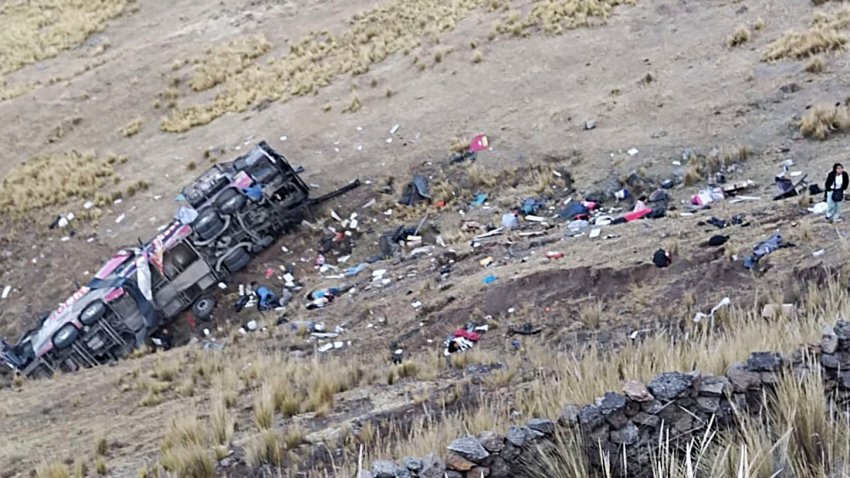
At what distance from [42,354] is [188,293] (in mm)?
2422

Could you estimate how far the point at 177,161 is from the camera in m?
21.8

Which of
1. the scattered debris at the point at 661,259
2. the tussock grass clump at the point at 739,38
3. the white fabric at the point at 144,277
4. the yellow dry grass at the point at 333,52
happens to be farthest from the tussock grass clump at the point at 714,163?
the yellow dry grass at the point at 333,52

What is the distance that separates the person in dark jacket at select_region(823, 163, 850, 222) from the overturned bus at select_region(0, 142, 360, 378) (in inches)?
374

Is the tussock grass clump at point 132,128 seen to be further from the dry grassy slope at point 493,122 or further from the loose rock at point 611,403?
the loose rock at point 611,403

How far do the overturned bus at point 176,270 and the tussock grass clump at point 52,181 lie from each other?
554 centimetres

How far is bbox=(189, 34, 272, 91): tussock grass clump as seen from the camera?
2677cm

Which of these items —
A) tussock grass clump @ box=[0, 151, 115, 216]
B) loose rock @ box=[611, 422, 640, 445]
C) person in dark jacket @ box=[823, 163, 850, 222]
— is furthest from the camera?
tussock grass clump @ box=[0, 151, 115, 216]

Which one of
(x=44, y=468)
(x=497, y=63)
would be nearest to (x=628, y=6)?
(x=497, y=63)

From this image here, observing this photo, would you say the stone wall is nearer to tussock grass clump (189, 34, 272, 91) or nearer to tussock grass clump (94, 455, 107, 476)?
tussock grass clump (94, 455, 107, 476)

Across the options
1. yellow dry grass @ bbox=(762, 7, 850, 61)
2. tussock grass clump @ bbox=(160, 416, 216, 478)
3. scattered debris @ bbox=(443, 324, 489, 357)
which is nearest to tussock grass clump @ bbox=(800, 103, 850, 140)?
yellow dry grass @ bbox=(762, 7, 850, 61)

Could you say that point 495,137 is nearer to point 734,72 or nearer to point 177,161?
point 734,72

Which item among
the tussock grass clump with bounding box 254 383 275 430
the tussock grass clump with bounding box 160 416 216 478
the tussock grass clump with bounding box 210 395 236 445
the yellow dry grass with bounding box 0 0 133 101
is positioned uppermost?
the yellow dry grass with bounding box 0 0 133 101

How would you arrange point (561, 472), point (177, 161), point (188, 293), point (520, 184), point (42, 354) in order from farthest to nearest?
1. point (177, 161)
2. point (520, 184)
3. point (188, 293)
4. point (42, 354)
5. point (561, 472)

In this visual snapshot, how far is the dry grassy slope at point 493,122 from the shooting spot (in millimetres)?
10789
